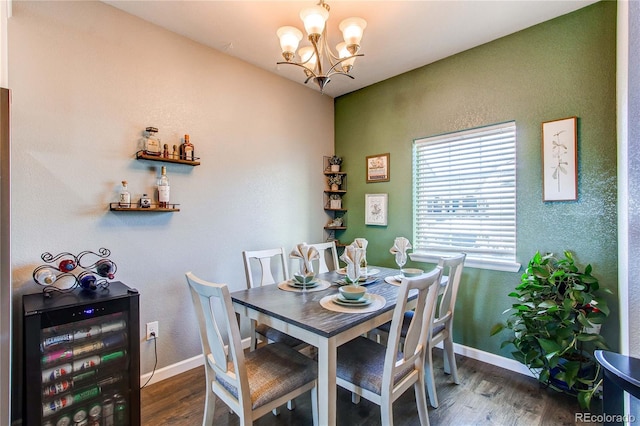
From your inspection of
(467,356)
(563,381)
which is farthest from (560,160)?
(467,356)

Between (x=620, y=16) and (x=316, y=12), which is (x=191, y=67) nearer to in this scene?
(x=316, y=12)

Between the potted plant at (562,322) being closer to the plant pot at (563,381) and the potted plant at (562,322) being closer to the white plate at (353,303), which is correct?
the plant pot at (563,381)

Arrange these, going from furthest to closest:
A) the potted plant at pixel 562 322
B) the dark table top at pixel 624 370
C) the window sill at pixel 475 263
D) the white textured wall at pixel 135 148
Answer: the window sill at pixel 475 263
the potted plant at pixel 562 322
the white textured wall at pixel 135 148
the dark table top at pixel 624 370

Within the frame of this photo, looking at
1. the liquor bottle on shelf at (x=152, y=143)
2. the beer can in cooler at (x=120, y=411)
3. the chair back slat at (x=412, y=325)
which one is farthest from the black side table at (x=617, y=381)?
the liquor bottle on shelf at (x=152, y=143)

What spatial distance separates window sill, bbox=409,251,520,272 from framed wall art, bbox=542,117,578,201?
0.59 metres

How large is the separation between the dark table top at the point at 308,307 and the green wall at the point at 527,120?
1113 millimetres

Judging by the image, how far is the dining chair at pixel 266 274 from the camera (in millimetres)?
2055

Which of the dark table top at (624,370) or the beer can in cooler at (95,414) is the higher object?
the dark table top at (624,370)

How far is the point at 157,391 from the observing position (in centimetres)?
217

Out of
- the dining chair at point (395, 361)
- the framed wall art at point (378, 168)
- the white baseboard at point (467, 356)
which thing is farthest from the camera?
the framed wall art at point (378, 168)

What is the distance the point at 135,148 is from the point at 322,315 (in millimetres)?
1801

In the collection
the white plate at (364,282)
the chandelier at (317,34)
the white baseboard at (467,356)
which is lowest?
the white baseboard at (467,356)

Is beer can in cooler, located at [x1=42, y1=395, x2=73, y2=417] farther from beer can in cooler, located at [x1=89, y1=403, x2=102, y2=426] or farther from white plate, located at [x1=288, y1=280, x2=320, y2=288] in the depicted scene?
white plate, located at [x1=288, y1=280, x2=320, y2=288]

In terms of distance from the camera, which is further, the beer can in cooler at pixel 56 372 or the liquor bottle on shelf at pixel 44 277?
the liquor bottle on shelf at pixel 44 277
